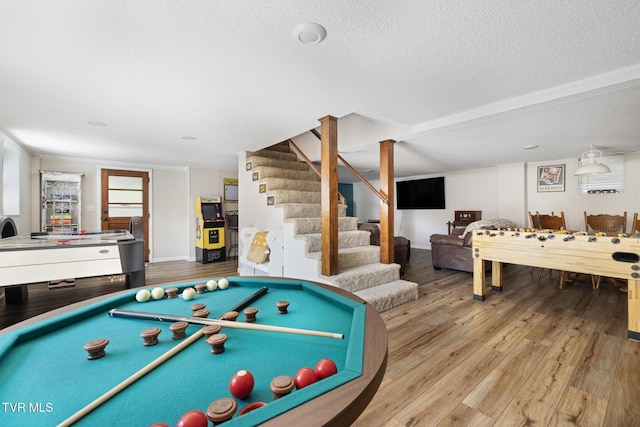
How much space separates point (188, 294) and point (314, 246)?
6.96 ft

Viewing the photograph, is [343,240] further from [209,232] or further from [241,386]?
[209,232]

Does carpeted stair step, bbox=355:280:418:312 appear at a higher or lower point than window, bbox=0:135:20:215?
lower

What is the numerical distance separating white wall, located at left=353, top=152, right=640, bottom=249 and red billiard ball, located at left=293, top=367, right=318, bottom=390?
6.72 meters

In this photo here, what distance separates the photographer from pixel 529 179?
232 inches

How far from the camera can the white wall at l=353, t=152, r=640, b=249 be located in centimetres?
484

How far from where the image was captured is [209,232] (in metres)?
5.97

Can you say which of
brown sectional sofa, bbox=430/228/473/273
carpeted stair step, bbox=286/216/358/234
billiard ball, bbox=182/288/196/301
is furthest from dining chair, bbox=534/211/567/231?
billiard ball, bbox=182/288/196/301

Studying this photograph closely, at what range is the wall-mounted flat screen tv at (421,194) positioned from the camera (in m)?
7.30

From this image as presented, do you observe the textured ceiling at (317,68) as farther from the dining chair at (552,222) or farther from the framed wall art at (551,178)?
the framed wall art at (551,178)

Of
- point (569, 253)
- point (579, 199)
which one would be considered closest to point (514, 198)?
point (579, 199)

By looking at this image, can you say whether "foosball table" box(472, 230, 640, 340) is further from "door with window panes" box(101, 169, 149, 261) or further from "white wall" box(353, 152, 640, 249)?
"door with window panes" box(101, 169, 149, 261)

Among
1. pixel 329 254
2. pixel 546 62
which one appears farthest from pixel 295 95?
pixel 546 62

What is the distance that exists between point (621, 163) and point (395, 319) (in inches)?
213

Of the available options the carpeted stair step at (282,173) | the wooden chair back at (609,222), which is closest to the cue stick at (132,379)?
the carpeted stair step at (282,173)
